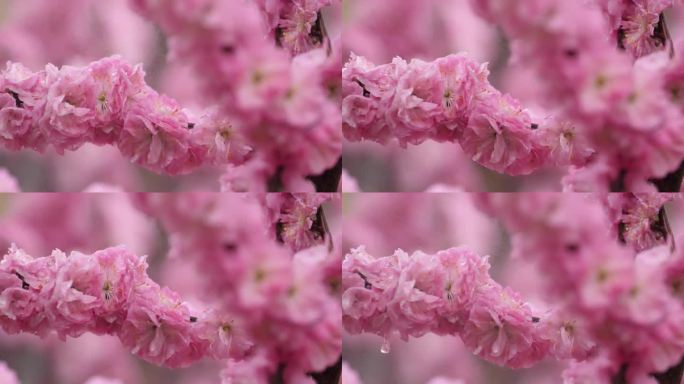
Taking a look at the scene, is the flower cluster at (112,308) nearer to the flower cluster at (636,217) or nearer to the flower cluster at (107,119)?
the flower cluster at (107,119)

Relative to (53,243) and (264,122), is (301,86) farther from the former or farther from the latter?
(53,243)

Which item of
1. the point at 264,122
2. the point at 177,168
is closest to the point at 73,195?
the point at 177,168

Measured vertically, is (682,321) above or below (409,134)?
below

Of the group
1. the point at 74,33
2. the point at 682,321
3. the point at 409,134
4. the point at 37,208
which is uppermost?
the point at 74,33

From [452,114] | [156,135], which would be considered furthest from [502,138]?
[156,135]

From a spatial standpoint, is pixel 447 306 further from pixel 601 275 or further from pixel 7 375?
pixel 7 375

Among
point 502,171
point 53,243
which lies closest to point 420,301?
point 502,171
